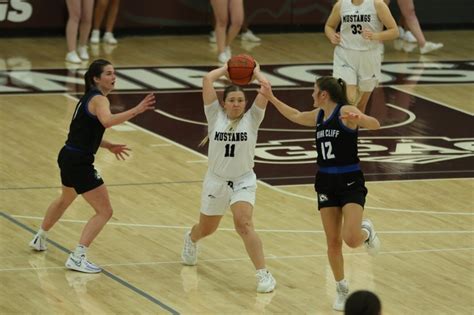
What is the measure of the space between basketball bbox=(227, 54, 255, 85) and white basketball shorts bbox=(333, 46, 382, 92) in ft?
14.7

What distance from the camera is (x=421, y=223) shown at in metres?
13.0

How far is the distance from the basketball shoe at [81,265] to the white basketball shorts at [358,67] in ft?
15.7

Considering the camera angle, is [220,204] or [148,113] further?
[148,113]

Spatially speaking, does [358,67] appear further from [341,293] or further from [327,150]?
[341,293]

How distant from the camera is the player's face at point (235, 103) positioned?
10.7 m

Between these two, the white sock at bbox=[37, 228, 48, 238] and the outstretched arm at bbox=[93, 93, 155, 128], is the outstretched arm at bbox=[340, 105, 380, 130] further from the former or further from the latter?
the white sock at bbox=[37, 228, 48, 238]

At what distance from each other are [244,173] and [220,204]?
0.34 m

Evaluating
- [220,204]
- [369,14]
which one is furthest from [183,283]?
[369,14]

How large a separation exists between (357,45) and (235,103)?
4.53 metres

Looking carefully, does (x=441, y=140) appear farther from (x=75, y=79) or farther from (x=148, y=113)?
(x=75, y=79)

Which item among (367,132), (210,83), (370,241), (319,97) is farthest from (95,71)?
(367,132)

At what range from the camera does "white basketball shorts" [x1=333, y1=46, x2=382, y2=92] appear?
48.9 ft

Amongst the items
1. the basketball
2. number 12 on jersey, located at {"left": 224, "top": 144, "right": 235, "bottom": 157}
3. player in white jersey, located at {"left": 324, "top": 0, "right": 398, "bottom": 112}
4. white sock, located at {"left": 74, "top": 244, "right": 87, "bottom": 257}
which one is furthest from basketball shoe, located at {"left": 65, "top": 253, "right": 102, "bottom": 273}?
player in white jersey, located at {"left": 324, "top": 0, "right": 398, "bottom": 112}

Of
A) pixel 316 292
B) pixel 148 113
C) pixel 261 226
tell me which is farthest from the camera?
pixel 148 113
